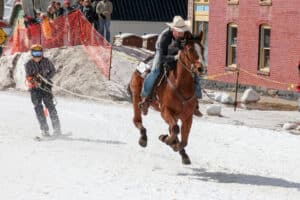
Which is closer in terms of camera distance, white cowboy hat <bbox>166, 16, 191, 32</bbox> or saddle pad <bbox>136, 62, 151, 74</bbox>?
white cowboy hat <bbox>166, 16, 191, 32</bbox>

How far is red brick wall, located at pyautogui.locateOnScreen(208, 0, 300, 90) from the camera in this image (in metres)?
28.0

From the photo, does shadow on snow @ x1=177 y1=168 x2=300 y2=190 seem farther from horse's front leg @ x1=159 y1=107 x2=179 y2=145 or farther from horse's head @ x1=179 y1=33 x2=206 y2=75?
horse's head @ x1=179 y1=33 x2=206 y2=75

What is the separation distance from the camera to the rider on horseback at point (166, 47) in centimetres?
1220

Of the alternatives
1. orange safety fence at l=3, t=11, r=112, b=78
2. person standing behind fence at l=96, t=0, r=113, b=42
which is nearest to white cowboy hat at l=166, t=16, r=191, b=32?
orange safety fence at l=3, t=11, r=112, b=78

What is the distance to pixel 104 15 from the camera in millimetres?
27781

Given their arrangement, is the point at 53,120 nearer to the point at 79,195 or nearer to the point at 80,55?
the point at 79,195

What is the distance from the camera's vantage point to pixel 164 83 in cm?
1273

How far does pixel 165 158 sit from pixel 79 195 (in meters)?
3.63

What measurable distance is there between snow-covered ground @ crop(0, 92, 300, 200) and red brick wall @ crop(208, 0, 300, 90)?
958 cm

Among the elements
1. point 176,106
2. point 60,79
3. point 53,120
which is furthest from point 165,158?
point 60,79

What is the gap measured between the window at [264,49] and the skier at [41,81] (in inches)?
596

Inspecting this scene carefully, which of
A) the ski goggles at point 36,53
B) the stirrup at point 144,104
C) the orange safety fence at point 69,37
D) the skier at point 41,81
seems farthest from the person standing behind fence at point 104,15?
the stirrup at point 144,104

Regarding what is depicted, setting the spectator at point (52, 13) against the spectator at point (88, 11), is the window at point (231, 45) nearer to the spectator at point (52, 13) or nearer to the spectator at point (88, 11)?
the spectator at point (88, 11)

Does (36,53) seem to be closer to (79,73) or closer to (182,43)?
(182,43)
